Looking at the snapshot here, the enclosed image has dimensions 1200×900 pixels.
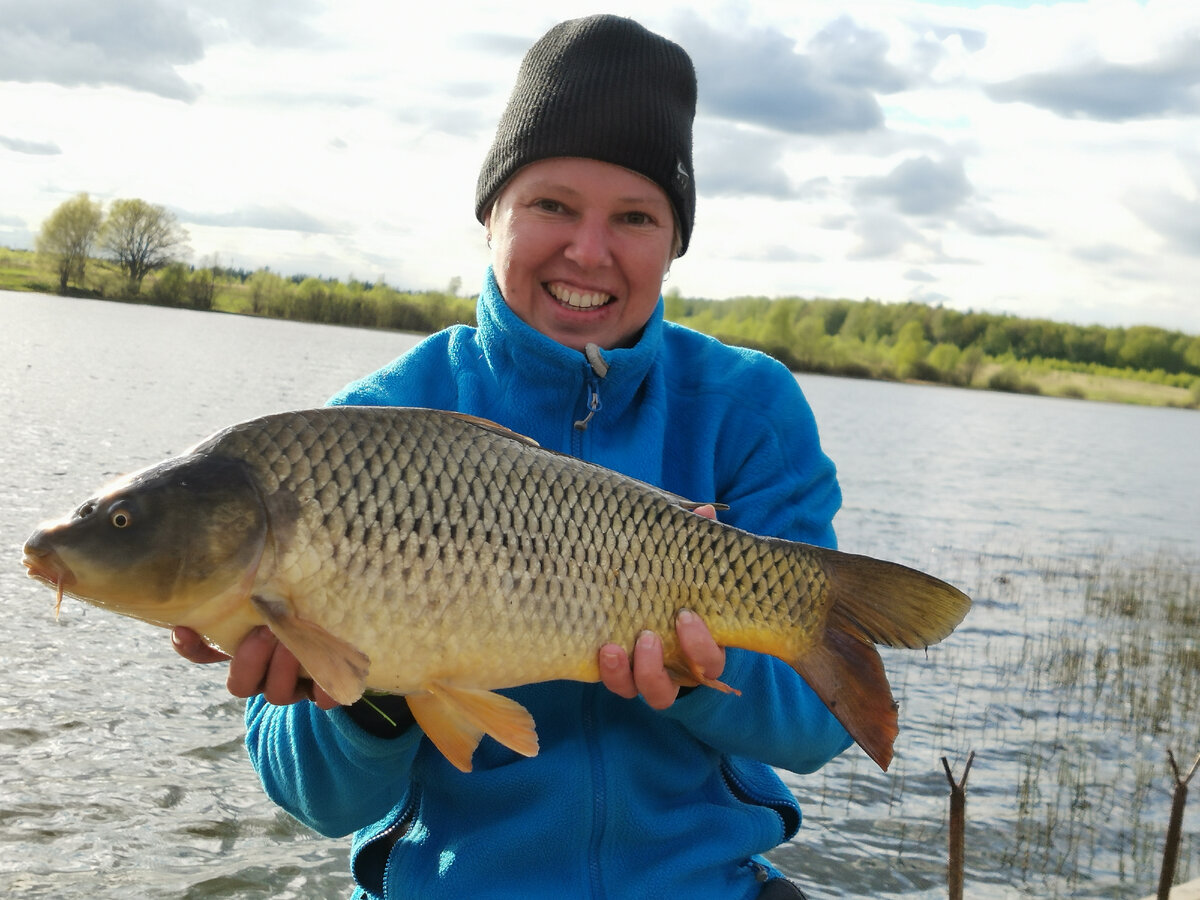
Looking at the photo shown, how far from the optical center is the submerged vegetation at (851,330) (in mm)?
58031

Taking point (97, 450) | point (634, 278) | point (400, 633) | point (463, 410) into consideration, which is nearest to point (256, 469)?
point (400, 633)

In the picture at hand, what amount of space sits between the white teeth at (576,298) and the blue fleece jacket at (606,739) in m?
0.13

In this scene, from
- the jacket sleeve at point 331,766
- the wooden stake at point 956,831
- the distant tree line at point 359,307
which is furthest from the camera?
the distant tree line at point 359,307

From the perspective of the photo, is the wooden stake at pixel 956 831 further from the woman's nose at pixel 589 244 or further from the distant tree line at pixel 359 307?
the distant tree line at pixel 359 307

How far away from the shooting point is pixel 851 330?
324ft

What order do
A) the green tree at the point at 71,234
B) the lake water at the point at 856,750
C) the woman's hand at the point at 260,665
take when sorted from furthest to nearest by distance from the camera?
the green tree at the point at 71,234, the lake water at the point at 856,750, the woman's hand at the point at 260,665

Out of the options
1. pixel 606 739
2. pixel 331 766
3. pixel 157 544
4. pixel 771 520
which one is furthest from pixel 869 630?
pixel 157 544

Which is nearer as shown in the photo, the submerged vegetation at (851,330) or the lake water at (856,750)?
the lake water at (856,750)

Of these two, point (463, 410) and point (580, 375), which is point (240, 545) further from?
point (580, 375)

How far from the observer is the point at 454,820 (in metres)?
2.25

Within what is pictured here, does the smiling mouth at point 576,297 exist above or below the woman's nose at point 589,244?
below

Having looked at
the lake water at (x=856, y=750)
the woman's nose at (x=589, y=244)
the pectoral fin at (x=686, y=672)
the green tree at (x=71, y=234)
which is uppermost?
the green tree at (x=71, y=234)

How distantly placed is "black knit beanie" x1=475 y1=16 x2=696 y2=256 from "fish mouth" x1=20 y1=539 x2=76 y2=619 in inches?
51.8

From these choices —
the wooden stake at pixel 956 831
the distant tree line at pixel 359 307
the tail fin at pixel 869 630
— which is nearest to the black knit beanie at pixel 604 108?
the tail fin at pixel 869 630
